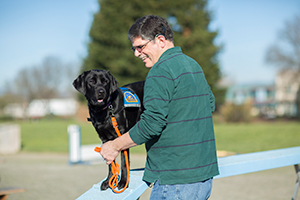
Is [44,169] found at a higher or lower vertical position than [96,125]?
lower

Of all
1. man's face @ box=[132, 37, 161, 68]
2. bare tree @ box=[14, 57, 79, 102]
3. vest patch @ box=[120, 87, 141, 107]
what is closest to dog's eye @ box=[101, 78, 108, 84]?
vest patch @ box=[120, 87, 141, 107]

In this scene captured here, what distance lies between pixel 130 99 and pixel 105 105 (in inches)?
13.2

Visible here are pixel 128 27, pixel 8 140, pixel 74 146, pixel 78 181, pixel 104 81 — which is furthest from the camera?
pixel 128 27

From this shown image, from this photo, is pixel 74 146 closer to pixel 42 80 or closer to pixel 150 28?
pixel 150 28

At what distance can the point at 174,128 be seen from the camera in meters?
1.97

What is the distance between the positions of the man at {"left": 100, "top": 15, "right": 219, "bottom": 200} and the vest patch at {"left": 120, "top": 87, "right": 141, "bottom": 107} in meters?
0.85

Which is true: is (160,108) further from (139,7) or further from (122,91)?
(139,7)

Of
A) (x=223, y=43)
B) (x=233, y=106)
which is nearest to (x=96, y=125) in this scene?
(x=233, y=106)

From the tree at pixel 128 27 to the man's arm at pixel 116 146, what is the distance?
26712 mm

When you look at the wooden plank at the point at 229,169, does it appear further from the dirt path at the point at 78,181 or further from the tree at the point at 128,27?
the tree at the point at 128,27

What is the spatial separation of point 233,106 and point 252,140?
36.2 feet

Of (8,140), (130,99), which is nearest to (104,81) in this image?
(130,99)

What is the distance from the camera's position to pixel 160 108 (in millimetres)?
1867

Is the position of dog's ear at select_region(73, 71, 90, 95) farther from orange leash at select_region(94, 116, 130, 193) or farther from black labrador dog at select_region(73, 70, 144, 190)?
orange leash at select_region(94, 116, 130, 193)
